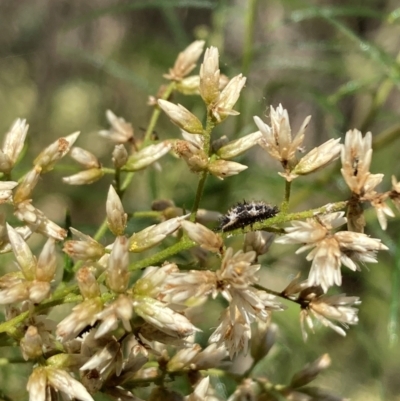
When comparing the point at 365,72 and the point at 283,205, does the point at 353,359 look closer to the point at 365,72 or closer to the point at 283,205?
the point at 365,72

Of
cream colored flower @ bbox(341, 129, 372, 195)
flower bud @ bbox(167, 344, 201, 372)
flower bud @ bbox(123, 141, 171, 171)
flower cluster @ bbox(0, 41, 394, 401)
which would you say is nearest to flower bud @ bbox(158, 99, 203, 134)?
flower cluster @ bbox(0, 41, 394, 401)

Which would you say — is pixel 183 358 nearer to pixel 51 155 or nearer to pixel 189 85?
pixel 51 155

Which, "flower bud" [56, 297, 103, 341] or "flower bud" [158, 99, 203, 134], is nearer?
"flower bud" [56, 297, 103, 341]

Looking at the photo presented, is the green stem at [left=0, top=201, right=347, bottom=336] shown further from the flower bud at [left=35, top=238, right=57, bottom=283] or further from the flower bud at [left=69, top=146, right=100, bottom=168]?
the flower bud at [left=69, top=146, right=100, bottom=168]

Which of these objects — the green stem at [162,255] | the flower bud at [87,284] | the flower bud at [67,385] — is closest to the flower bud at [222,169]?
the green stem at [162,255]

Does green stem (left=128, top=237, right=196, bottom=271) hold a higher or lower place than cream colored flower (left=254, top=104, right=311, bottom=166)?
lower

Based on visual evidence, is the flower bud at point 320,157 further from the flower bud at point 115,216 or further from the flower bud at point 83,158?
the flower bud at point 83,158
